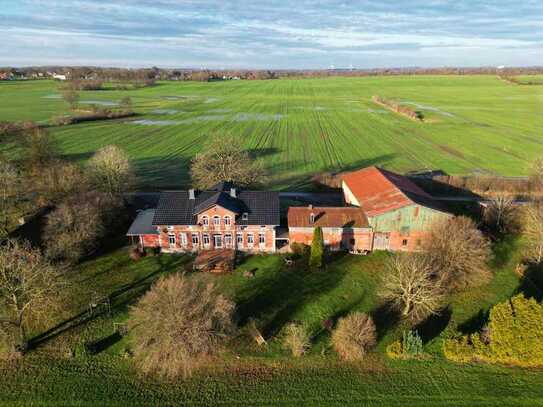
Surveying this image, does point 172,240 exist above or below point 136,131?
below

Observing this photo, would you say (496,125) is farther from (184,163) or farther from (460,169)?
(184,163)

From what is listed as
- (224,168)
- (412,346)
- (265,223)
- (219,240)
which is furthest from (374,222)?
(224,168)

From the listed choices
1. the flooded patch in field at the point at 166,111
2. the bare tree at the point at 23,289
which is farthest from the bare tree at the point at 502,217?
the flooded patch in field at the point at 166,111

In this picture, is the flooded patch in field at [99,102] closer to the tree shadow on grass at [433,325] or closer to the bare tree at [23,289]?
the bare tree at [23,289]

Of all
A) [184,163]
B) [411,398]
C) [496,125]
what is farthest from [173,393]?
[496,125]

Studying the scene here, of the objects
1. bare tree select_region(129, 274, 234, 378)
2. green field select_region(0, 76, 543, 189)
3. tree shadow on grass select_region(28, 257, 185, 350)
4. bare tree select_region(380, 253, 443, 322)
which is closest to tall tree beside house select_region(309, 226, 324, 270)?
bare tree select_region(380, 253, 443, 322)

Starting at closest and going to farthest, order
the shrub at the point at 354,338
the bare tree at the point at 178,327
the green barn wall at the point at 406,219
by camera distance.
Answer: the bare tree at the point at 178,327 → the shrub at the point at 354,338 → the green barn wall at the point at 406,219

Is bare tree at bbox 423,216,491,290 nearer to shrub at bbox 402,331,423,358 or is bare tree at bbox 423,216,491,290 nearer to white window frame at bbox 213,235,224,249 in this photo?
shrub at bbox 402,331,423,358
